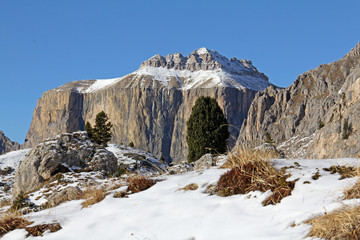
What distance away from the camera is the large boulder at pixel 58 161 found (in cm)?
2897

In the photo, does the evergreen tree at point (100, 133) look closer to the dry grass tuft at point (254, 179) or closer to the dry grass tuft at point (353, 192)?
the dry grass tuft at point (254, 179)

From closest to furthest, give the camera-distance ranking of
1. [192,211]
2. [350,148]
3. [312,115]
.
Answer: [192,211], [350,148], [312,115]

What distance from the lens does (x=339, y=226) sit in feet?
16.4

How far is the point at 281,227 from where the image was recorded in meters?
5.64

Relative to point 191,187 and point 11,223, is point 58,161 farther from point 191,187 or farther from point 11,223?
point 191,187

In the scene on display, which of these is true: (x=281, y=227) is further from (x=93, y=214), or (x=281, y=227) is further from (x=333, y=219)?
(x=93, y=214)

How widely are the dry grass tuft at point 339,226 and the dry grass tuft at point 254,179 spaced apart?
1467mm

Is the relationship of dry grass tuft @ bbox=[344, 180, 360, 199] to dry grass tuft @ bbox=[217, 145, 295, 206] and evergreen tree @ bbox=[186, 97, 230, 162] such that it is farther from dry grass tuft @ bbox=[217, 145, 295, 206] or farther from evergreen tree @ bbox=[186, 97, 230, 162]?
evergreen tree @ bbox=[186, 97, 230, 162]

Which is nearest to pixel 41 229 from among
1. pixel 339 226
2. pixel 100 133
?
pixel 339 226

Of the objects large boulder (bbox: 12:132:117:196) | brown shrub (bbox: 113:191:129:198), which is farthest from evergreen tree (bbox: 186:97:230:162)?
brown shrub (bbox: 113:191:129:198)

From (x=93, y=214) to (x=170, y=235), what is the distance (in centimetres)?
247

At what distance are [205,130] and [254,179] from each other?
41.9 meters

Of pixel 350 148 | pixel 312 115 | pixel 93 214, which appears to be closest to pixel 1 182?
pixel 93 214

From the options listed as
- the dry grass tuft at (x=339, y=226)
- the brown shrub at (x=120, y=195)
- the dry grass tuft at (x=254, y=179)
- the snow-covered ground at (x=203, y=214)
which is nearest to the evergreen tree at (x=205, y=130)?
the brown shrub at (x=120, y=195)
